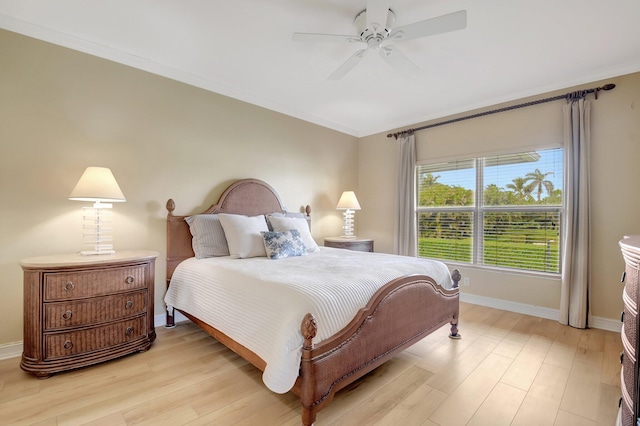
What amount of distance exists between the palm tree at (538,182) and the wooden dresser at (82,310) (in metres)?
4.13

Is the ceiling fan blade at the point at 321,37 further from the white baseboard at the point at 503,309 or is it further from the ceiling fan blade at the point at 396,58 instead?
the white baseboard at the point at 503,309

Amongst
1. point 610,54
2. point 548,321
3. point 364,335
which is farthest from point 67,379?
point 610,54

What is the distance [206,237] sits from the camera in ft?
9.68

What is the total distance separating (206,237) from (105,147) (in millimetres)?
1195

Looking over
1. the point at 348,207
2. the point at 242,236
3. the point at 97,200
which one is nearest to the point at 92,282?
the point at 97,200

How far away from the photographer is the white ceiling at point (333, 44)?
209 cm

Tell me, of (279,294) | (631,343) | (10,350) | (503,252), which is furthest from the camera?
(503,252)

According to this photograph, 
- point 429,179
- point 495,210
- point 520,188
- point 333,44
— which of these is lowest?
point 495,210

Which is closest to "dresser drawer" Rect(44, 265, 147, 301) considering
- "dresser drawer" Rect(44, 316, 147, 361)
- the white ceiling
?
"dresser drawer" Rect(44, 316, 147, 361)

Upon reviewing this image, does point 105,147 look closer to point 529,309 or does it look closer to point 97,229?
point 97,229

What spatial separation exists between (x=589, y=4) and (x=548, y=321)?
2931 millimetres

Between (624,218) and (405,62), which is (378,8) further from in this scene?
(624,218)

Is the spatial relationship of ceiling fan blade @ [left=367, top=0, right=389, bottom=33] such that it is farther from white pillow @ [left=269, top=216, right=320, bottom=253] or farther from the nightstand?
the nightstand

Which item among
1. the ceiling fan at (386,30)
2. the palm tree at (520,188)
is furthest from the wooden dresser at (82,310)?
the palm tree at (520,188)
